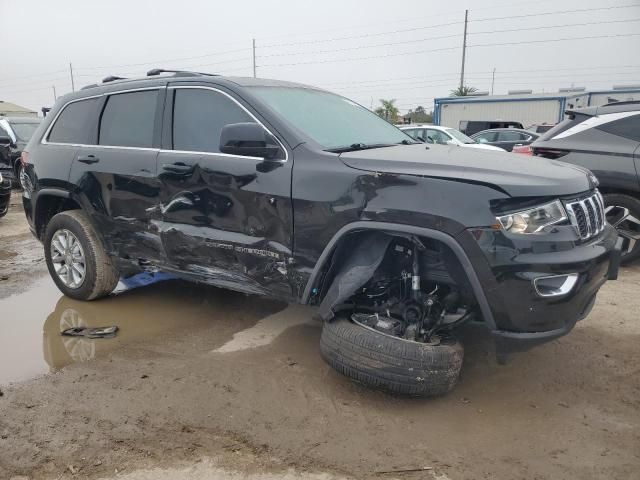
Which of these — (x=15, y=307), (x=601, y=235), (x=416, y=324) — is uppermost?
(x=601, y=235)

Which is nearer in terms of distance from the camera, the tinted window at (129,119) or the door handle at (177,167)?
the door handle at (177,167)

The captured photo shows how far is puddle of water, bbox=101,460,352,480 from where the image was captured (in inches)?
95.4

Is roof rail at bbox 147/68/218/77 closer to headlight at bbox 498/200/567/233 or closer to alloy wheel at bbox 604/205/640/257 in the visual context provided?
headlight at bbox 498/200/567/233

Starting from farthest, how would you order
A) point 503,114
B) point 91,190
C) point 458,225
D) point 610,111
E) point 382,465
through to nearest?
point 503,114, point 610,111, point 91,190, point 458,225, point 382,465

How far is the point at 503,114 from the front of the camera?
93.4 ft

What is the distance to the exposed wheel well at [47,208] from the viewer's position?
4809 mm

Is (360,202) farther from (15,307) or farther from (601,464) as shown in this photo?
(15,307)

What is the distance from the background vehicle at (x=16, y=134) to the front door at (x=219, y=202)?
31.1 feet

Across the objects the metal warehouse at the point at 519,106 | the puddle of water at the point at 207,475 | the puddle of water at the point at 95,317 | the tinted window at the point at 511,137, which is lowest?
the puddle of water at the point at 95,317

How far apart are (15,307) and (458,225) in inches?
165

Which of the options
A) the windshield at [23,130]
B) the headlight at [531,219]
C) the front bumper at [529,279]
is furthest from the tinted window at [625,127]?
the windshield at [23,130]

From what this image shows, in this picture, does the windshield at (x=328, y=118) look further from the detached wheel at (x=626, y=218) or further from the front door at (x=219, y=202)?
the detached wheel at (x=626, y=218)

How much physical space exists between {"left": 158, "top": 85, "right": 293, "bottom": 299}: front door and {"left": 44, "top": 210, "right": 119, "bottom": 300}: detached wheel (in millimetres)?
989

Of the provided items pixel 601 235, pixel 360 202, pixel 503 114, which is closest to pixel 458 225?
pixel 360 202
